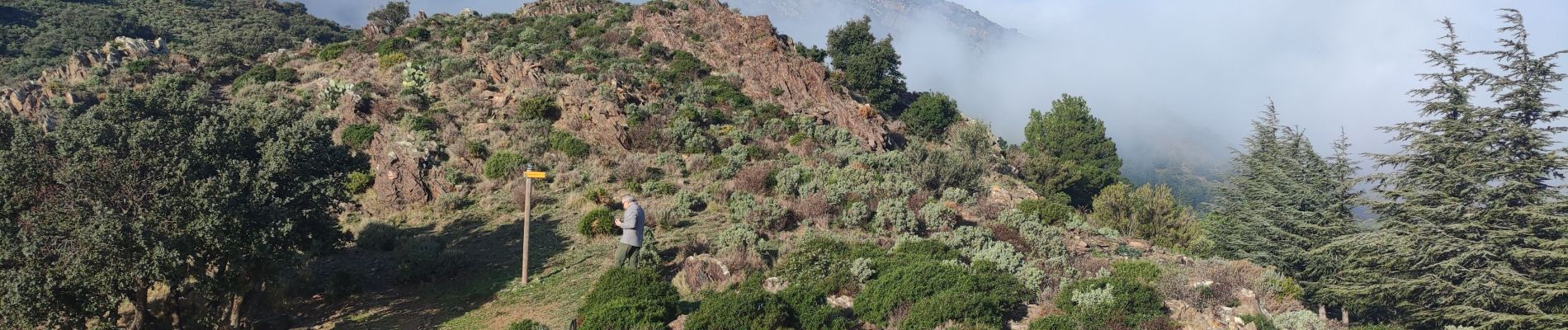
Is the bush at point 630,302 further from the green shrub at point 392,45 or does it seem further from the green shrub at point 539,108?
the green shrub at point 392,45

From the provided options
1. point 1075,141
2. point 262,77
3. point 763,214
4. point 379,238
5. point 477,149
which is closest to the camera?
point 379,238

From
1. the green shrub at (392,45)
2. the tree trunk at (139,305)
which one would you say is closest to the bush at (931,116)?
the green shrub at (392,45)

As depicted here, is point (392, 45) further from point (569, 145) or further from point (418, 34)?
point (569, 145)

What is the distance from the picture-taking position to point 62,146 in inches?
372

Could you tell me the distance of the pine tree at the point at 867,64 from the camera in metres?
39.8

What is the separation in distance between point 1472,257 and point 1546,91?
3364 mm

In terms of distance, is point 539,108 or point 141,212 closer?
point 141,212

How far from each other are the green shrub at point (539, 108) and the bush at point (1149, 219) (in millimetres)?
19935

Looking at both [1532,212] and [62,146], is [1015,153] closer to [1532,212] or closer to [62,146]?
[1532,212]

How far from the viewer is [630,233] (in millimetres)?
11438

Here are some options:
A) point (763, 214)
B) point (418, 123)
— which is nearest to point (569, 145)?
point (418, 123)

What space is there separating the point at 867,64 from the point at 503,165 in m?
25.0

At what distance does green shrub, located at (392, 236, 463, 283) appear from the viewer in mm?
12453

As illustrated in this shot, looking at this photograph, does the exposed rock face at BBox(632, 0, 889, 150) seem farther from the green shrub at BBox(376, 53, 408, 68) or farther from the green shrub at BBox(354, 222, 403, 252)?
the green shrub at BBox(354, 222, 403, 252)
